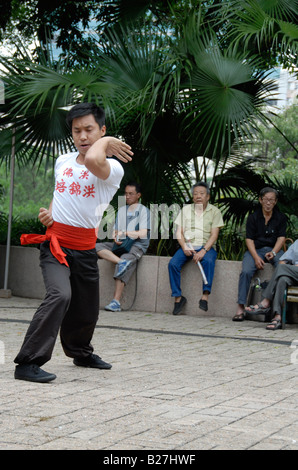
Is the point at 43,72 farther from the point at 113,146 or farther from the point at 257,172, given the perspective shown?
the point at 113,146

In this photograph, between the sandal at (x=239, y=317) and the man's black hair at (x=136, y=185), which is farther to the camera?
the man's black hair at (x=136, y=185)

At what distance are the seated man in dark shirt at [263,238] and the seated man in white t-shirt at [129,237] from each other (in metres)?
1.43

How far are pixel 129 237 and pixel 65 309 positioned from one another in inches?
217

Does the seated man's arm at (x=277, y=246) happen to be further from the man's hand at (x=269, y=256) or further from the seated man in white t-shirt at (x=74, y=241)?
the seated man in white t-shirt at (x=74, y=241)

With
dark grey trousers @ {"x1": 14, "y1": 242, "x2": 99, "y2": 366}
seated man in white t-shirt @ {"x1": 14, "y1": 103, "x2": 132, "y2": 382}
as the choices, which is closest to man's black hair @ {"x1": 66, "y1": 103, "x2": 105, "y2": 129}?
seated man in white t-shirt @ {"x1": 14, "y1": 103, "x2": 132, "y2": 382}

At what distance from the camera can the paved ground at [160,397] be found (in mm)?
3914

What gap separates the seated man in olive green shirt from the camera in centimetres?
1029

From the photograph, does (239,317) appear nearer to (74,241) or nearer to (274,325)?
(274,325)

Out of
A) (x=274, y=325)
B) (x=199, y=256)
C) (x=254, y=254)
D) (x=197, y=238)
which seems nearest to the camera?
(x=274, y=325)

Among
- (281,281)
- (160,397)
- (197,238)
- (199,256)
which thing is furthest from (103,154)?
(197,238)

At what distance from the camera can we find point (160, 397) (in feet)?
16.4

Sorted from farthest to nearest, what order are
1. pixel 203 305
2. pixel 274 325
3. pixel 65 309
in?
pixel 203 305, pixel 274 325, pixel 65 309

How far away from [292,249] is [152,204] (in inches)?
99.6

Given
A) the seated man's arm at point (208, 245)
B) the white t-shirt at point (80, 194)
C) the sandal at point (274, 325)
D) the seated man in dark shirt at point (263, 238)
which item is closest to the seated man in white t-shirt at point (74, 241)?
the white t-shirt at point (80, 194)
